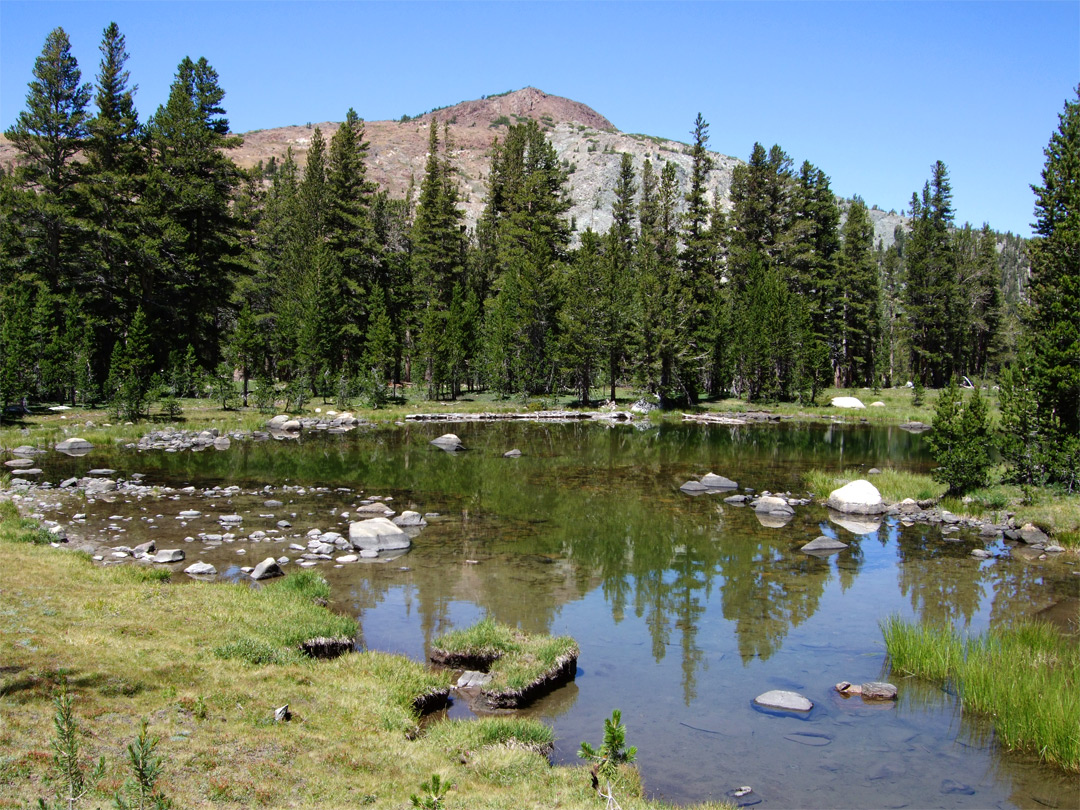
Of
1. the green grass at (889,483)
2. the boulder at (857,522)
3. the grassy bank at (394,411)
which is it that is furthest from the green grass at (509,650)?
the grassy bank at (394,411)

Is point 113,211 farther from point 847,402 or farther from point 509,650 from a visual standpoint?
point 847,402

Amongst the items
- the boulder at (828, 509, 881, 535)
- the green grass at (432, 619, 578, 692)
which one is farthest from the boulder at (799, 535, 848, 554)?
the green grass at (432, 619, 578, 692)

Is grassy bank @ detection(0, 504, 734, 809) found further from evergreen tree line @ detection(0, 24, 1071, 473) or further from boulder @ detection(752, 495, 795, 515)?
evergreen tree line @ detection(0, 24, 1071, 473)

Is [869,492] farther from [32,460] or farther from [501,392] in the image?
[501,392]

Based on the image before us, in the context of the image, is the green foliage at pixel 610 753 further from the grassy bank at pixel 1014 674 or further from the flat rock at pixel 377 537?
the flat rock at pixel 377 537

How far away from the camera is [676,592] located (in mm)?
17125

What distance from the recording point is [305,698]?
950 cm

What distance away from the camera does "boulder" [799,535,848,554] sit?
69.1ft

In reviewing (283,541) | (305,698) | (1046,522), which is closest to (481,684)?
(305,698)

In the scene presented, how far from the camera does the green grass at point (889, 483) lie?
27.5 metres

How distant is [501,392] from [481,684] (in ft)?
181

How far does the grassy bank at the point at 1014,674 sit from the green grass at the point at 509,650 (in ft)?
20.6

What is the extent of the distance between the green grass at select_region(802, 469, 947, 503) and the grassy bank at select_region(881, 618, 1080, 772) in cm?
1410

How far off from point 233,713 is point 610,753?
459 centimetres
